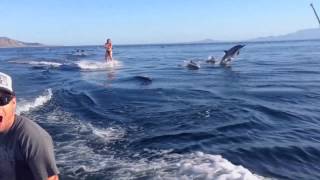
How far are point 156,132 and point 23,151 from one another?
8.69 m

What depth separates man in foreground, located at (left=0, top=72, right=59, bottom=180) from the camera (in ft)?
10.8

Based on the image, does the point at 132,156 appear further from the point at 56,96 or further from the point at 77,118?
the point at 56,96

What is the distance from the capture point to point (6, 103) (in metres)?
3.30

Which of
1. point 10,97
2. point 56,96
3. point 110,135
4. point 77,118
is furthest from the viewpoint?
point 56,96

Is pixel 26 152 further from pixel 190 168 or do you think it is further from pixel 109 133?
pixel 109 133

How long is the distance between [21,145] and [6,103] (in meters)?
0.32

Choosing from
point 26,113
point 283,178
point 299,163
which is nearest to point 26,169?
point 283,178

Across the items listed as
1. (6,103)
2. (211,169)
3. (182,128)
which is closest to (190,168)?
(211,169)

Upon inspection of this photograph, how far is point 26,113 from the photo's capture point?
1481 centimetres

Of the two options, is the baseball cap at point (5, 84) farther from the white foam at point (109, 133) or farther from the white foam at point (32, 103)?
the white foam at point (32, 103)

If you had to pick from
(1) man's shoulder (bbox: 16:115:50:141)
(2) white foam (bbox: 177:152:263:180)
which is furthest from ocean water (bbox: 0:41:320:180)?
(1) man's shoulder (bbox: 16:115:50:141)

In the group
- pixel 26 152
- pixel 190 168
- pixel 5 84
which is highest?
pixel 5 84

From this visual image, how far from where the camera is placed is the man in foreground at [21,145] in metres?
3.30

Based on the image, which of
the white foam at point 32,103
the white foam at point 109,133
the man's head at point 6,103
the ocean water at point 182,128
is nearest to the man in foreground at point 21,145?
the man's head at point 6,103
